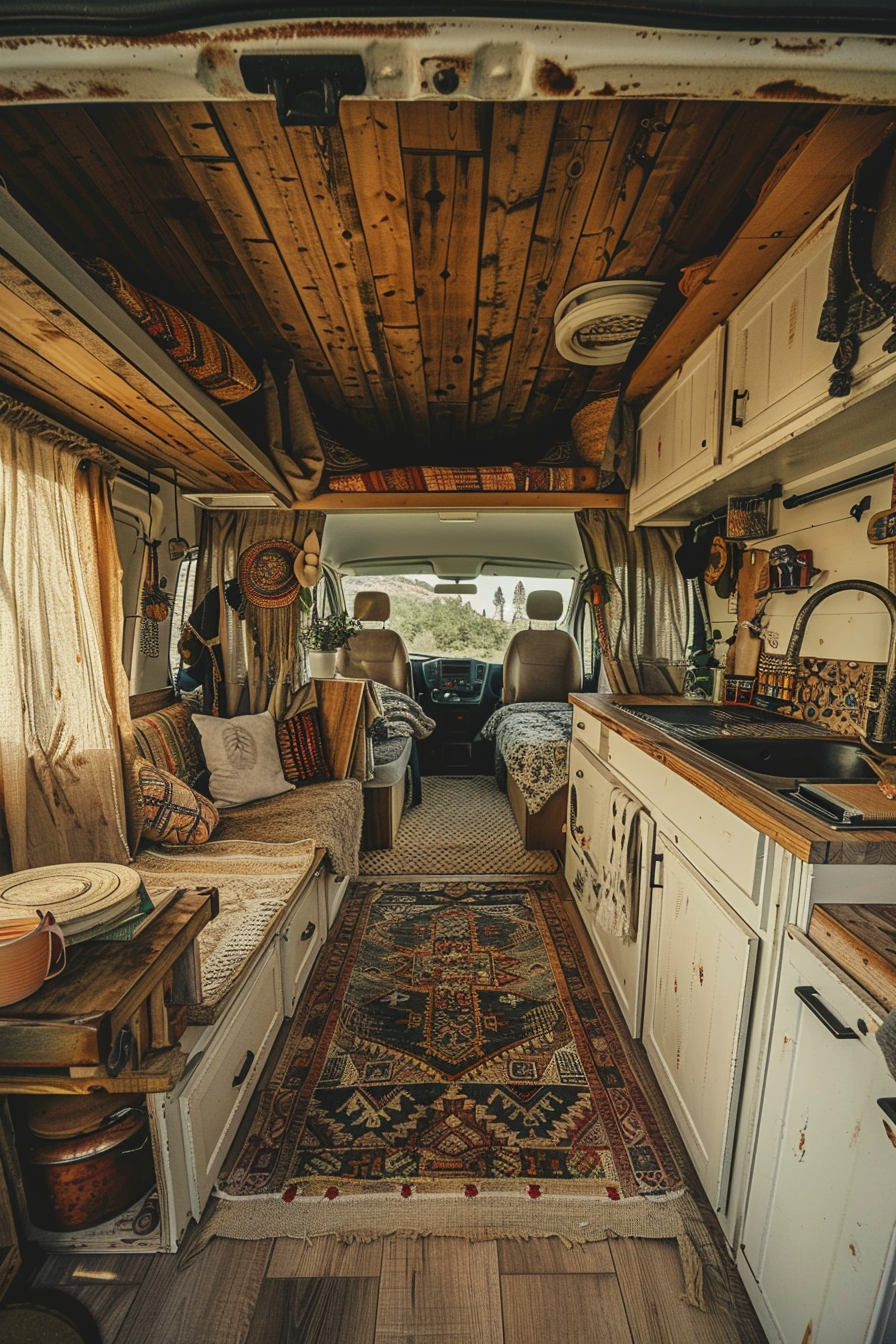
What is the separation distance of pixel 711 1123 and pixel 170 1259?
1290 millimetres

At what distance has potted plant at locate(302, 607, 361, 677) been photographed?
3.55m

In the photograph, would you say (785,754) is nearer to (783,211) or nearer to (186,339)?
(783,211)

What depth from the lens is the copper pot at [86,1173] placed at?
4.03 ft

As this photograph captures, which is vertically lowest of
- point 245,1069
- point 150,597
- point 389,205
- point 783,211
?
point 245,1069

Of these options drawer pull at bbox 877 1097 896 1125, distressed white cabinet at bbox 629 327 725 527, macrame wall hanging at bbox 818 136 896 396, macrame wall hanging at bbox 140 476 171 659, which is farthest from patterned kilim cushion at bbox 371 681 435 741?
drawer pull at bbox 877 1097 896 1125

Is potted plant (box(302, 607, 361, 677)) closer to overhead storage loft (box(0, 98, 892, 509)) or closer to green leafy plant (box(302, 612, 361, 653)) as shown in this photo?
green leafy plant (box(302, 612, 361, 653))

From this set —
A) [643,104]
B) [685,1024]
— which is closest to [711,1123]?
[685,1024]

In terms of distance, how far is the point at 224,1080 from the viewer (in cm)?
144

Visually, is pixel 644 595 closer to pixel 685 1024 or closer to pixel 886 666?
pixel 886 666

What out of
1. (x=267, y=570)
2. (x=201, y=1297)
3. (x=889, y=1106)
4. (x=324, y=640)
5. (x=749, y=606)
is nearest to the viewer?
(x=889, y=1106)

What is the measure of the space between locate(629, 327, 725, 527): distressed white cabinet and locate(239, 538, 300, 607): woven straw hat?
193cm

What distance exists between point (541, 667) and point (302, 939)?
132 inches

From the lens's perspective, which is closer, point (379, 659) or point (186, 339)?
point (186, 339)

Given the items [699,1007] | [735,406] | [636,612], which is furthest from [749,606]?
[699,1007]
